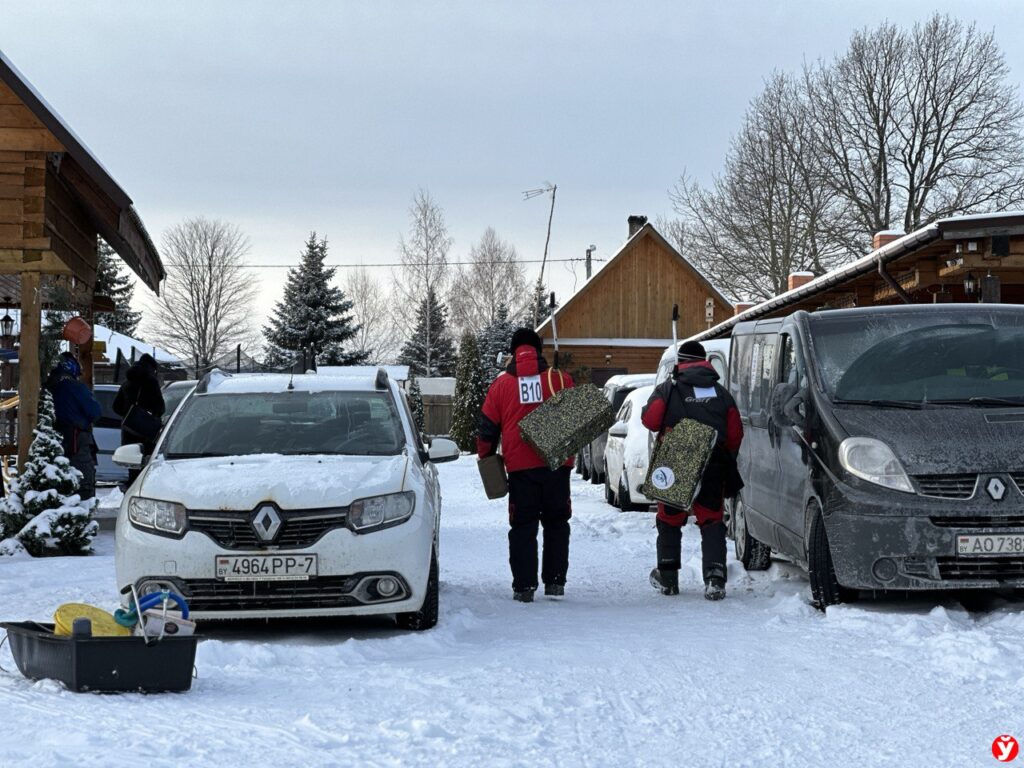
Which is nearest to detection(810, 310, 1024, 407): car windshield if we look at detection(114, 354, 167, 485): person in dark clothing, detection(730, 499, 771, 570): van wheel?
detection(730, 499, 771, 570): van wheel

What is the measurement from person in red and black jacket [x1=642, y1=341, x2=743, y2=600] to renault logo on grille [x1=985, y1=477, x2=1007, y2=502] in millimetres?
1944

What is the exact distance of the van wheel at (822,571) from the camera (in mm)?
7957

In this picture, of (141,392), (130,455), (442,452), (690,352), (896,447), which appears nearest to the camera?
(896,447)

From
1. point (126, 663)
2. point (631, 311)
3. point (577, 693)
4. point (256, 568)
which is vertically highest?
point (631, 311)

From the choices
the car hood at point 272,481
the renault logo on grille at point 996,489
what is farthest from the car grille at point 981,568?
the car hood at point 272,481

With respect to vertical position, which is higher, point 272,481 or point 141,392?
point 141,392

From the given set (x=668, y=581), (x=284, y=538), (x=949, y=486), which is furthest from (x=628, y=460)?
(x=284, y=538)

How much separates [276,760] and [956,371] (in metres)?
5.37

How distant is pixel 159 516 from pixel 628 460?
9695mm

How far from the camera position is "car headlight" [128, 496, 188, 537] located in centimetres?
722

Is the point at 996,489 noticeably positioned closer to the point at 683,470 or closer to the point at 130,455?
the point at 683,470

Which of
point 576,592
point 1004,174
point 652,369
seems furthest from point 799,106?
point 576,592

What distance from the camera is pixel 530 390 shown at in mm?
9211

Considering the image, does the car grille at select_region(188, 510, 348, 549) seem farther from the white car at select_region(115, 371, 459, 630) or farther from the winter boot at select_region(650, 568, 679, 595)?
the winter boot at select_region(650, 568, 679, 595)
